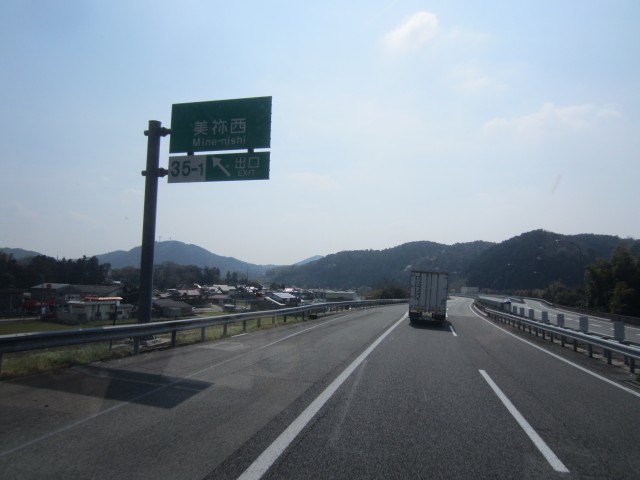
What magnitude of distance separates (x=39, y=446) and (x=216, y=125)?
41.9 feet

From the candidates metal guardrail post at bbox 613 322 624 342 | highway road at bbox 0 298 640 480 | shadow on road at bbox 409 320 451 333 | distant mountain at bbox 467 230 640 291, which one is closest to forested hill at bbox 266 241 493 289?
distant mountain at bbox 467 230 640 291

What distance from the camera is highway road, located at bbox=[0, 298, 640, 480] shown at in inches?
201

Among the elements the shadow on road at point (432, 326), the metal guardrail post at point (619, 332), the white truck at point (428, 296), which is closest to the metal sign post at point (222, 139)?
the metal guardrail post at point (619, 332)

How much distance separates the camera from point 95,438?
5.74 m

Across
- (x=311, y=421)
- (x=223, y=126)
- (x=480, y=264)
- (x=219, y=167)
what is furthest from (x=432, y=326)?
(x=480, y=264)

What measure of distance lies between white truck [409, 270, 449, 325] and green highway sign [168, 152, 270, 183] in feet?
54.6

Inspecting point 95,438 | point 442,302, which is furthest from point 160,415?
point 442,302

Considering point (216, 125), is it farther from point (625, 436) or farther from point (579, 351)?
point (579, 351)

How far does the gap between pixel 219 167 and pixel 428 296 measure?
17.7 metres

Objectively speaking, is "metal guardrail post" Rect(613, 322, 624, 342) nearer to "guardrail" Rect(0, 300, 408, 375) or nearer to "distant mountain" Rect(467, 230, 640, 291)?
"guardrail" Rect(0, 300, 408, 375)

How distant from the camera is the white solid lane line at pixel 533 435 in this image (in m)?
5.42

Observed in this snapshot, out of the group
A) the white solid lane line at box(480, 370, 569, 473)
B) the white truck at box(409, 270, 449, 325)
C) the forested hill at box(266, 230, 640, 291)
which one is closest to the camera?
the white solid lane line at box(480, 370, 569, 473)

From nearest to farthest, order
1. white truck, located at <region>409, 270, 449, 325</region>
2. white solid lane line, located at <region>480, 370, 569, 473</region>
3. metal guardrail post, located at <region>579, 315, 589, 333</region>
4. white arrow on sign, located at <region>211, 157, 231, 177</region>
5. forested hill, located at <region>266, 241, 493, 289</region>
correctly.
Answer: white solid lane line, located at <region>480, 370, 569, 473</region>
white arrow on sign, located at <region>211, 157, 231, 177</region>
metal guardrail post, located at <region>579, 315, 589, 333</region>
white truck, located at <region>409, 270, 449, 325</region>
forested hill, located at <region>266, 241, 493, 289</region>

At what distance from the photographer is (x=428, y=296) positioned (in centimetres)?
3006
